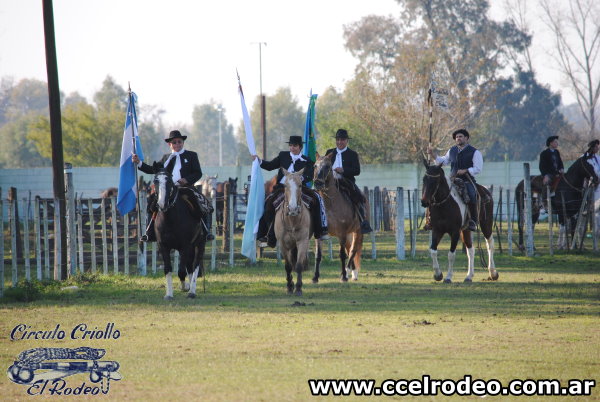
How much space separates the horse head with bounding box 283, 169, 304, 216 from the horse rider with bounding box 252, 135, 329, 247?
72cm

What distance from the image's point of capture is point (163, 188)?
14391 mm

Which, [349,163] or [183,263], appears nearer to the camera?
[183,263]

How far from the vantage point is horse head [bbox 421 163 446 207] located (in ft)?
53.7

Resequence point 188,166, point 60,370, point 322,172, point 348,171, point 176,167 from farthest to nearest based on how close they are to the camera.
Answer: point 348,171 → point 322,172 → point 188,166 → point 176,167 → point 60,370

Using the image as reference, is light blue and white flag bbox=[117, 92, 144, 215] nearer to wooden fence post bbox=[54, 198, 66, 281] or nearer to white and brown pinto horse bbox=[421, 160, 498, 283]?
wooden fence post bbox=[54, 198, 66, 281]

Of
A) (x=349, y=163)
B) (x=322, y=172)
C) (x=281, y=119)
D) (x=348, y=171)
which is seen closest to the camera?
(x=322, y=172)

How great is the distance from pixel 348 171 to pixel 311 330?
7.32 metres

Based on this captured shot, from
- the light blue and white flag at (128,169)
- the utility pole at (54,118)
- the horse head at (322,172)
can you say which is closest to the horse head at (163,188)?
the light blue and white flag at (128,169)

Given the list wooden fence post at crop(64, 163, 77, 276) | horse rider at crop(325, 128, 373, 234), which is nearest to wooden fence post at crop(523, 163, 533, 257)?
horse rider at crop(325, 128, 373, 234)

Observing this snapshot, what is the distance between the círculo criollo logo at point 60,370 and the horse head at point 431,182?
8297mm

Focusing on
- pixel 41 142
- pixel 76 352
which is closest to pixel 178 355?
pixel 76 352

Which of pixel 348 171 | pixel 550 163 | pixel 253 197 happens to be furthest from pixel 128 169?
pixel 550 163

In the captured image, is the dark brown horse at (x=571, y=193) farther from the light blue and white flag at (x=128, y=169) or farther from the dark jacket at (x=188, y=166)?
the dark jacket at (x=188, y=166)

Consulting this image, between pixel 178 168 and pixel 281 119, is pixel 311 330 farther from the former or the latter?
pixel 281 119
